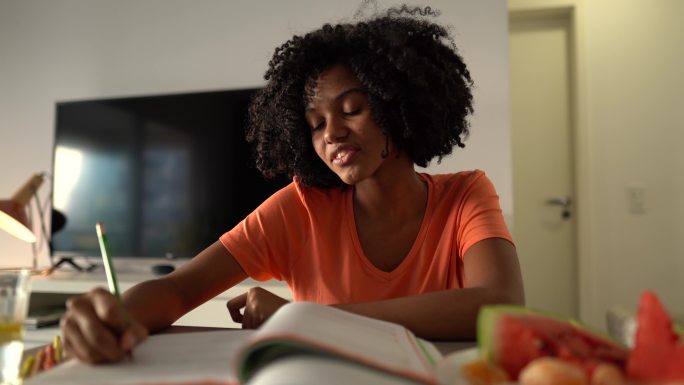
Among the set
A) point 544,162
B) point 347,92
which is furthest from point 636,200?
point 347,92

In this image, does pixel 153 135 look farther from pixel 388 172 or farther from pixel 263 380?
pixel 263 380

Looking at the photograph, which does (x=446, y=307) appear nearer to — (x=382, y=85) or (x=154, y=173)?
(x=382, y=85)

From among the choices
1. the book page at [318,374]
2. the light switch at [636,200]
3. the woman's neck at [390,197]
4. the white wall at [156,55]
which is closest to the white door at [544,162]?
the light switch at [636,200]

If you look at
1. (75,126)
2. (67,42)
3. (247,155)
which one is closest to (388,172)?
(247,155)

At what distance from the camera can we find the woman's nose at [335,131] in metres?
1.02

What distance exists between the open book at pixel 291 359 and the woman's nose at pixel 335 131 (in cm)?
51

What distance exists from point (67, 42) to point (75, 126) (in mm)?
489

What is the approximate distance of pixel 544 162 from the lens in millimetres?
2838

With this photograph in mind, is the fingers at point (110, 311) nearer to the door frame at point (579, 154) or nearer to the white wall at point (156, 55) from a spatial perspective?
the white wall at point (156, 55)

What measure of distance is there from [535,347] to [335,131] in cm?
66

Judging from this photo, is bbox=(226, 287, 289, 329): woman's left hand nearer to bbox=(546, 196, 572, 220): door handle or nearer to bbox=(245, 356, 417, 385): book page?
bbox=(245, 356, 417, 385): book page

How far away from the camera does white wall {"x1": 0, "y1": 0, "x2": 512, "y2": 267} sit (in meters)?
2.16

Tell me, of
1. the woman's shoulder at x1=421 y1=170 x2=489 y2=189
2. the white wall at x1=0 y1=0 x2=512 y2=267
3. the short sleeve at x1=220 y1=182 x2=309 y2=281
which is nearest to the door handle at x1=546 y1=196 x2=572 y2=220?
the white wall at x1=0 y1=0 x2=512 y2=267

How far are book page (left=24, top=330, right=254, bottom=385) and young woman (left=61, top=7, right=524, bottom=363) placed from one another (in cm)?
30
